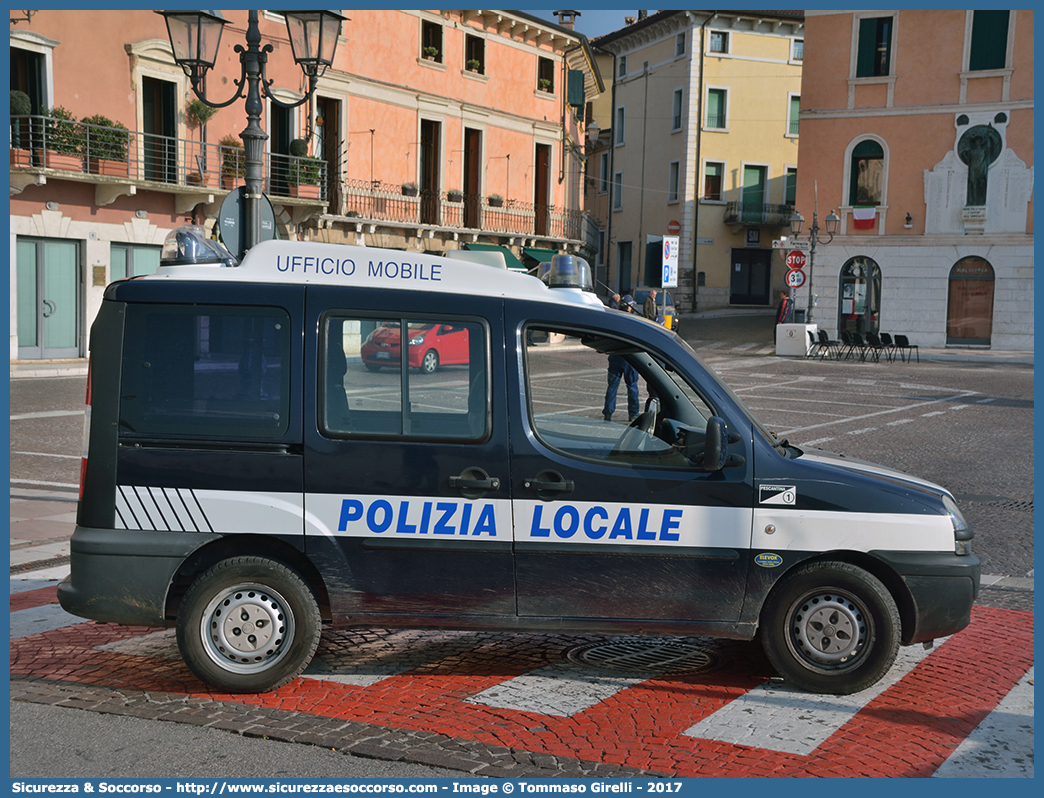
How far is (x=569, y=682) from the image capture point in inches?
196

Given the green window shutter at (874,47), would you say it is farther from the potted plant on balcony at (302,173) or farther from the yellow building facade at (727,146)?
the potted plant on balcony at (302,173)

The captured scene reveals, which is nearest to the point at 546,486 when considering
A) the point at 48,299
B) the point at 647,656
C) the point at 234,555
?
the point at 647,656

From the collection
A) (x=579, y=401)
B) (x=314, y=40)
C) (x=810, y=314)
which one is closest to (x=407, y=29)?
(x=810, y=314)

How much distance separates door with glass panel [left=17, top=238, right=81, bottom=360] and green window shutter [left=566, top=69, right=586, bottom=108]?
76.4ft

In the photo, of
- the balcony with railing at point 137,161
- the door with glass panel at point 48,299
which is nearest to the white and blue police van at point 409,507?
the balcony with railing at point 137,161

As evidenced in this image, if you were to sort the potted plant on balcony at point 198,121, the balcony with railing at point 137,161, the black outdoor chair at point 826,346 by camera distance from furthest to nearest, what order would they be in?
the black outdoor chair at point 826,346, the potted plant on balcony at point 198,121, the balcony with railing at point 137,161

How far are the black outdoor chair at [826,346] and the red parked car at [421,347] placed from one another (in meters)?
29.3

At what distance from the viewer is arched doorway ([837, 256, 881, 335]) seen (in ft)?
127

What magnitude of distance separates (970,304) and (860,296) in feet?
12.2

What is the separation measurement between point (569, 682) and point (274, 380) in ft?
6.38

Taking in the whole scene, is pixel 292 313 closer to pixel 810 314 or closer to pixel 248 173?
pixel 248 173

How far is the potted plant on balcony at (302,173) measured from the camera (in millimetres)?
30281

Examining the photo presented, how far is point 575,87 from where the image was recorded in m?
43.8

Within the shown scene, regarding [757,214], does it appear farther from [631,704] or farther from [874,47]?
[631,704]
